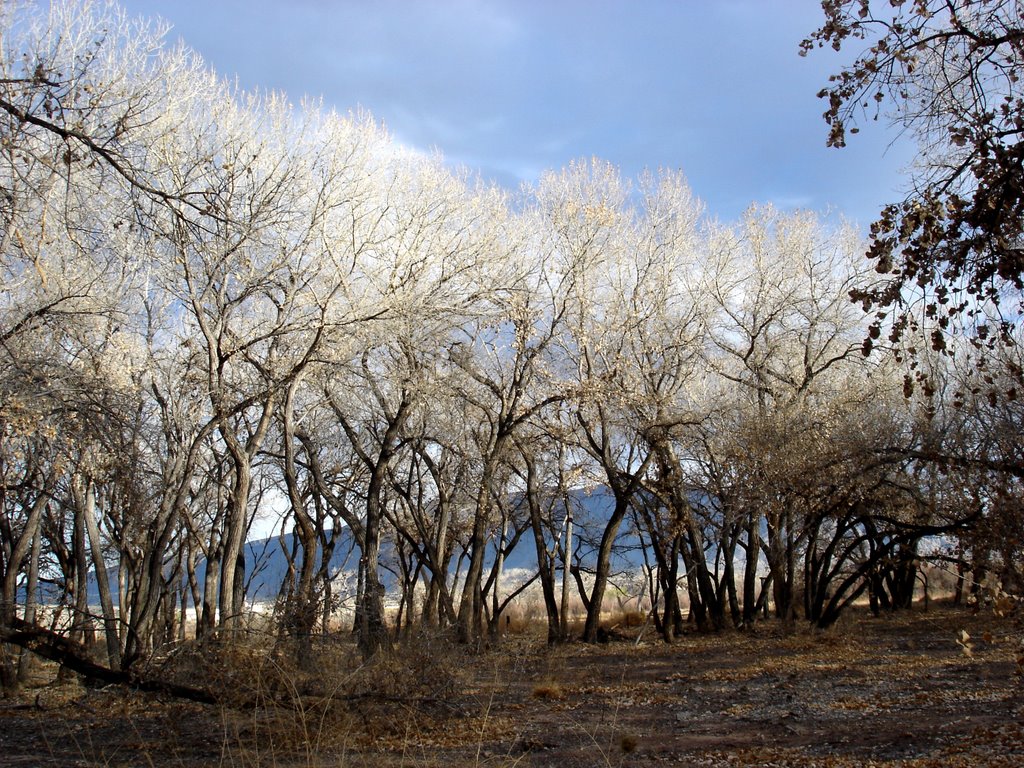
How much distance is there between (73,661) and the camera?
8695 mm

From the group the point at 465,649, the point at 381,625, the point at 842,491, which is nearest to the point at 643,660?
the point at 465,649

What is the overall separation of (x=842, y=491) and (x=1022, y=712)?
7.34 metres

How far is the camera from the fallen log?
8.64 meters

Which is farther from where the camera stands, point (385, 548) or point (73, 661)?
point (385, 548)

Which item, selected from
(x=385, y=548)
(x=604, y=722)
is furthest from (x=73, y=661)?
(x=385, y=548)

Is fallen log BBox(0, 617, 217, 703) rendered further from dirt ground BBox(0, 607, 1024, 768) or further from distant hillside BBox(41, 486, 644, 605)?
distant hillside BBox(41, 486, 644, 605)

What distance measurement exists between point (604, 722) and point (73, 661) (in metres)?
5.99

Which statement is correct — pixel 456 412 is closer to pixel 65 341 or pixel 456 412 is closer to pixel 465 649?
pixel 465 649

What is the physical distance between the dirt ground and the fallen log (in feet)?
0.54

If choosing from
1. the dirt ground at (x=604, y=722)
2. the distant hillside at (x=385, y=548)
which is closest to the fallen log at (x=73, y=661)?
the dirt ground at (x=604, y=722)

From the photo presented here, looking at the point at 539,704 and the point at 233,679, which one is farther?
the point at 539,704

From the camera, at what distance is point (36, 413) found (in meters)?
9.09

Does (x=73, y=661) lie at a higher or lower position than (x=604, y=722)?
higher

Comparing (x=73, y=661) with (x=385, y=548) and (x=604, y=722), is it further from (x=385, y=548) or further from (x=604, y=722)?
(x=385, y=548)
